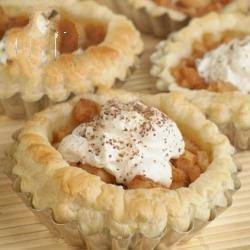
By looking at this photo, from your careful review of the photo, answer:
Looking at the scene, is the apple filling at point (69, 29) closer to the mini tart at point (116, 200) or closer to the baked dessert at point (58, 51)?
the baked dessert at point (58, 51)

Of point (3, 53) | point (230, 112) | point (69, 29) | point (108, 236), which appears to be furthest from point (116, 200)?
point (3, 53)

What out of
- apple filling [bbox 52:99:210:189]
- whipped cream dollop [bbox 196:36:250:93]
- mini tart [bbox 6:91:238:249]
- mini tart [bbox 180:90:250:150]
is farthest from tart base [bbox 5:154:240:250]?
whipped cream dollop [bbox 196:36:250:93]

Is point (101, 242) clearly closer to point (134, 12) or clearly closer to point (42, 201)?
point (42, 201)

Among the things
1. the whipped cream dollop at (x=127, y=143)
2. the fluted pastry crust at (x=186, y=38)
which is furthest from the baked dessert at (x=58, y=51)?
the whipped cream dollop at (x=127, y=143)

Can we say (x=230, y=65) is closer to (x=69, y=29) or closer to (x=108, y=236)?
(x=69, y=29)

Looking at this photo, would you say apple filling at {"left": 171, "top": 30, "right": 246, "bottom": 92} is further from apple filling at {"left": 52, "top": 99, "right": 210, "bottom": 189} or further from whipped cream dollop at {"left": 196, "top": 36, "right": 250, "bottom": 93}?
apple filling at {"left": 52, "top": 99, "right": 210, "bottom": 189}

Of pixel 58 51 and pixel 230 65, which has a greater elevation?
pixel 58 51

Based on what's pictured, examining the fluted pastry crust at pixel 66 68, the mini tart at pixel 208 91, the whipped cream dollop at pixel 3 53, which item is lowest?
the mini tart at pixel 208 91
